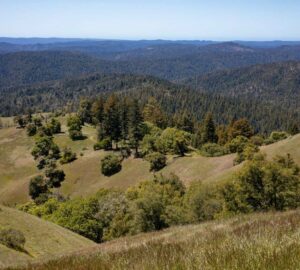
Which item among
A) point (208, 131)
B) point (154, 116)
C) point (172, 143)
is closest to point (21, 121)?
point (154, 116)

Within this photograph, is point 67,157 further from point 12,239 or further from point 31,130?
point 12,239

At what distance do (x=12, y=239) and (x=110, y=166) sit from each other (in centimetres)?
5631

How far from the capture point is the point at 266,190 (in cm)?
Answer: 3384

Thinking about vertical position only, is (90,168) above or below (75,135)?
below

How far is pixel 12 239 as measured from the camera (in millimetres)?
29219

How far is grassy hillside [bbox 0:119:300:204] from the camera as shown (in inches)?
2786

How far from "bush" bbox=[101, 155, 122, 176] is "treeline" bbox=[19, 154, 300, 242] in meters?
20.3

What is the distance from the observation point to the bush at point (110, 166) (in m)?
85.7

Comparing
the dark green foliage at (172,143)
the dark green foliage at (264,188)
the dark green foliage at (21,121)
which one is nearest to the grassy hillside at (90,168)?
the dark green foliage at (172,143)

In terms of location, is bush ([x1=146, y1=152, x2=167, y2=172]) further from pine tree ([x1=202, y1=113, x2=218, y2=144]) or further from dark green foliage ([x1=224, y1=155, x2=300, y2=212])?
dark green foliage ([x1=224, y1=155, x2=300, y2=212])

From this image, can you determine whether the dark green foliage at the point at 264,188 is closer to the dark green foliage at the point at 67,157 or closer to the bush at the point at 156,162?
the bush at the point at 156,162

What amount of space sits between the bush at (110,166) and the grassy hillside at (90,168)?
1283 mm

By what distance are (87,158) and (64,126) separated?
122 ft

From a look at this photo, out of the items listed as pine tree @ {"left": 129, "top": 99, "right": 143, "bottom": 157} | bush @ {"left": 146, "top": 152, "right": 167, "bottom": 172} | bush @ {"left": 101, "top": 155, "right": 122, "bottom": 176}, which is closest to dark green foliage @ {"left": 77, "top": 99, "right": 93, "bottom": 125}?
pine tree @ {"left": 129, "top": 99, "right": 143, "bottom": 157}
